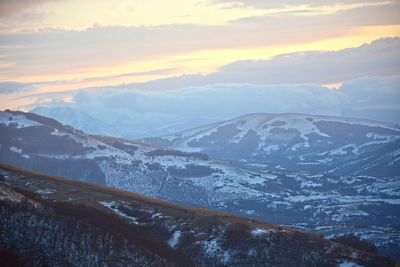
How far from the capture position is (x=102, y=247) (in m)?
197

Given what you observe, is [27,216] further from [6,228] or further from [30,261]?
[30,261]

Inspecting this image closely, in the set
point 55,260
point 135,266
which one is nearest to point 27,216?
point 55,260

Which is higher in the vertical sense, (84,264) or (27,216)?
(27,216)

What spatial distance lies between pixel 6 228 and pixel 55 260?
19.2m

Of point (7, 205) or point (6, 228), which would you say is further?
point (7, 205)

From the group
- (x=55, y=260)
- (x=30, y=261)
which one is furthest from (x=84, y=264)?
(x=30, y=261)

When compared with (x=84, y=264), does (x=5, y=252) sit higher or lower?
higher

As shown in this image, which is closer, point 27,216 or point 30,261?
point 30,261

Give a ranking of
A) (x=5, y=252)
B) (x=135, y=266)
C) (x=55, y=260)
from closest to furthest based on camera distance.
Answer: (x=5, y=252) < (x=55, y=260) < (x=135, y=266)

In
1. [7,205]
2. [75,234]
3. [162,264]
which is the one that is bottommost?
[162,264]

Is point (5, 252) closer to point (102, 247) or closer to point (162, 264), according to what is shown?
point (102, 247)

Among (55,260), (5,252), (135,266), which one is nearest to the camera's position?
(5,252)

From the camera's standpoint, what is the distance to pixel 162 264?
199m

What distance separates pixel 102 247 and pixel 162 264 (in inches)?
862
